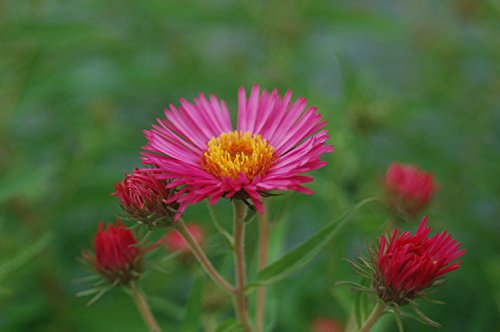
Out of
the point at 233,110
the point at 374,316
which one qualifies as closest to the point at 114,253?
the point at 374,316

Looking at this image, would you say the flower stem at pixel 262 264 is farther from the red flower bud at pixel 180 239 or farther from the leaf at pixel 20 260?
the leaf at pixel 20 260

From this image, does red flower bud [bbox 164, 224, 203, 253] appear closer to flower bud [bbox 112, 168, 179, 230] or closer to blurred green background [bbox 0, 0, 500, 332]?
blurred green background [bbox 0, 0, 500, 332]

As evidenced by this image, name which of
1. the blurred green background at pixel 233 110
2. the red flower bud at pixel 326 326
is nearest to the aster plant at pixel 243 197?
the blurred green background at pixel 233 110

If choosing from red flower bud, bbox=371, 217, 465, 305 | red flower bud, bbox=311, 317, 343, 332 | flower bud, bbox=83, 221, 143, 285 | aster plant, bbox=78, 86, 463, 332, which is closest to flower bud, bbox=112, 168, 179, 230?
aster plant, bbox=78, 86, 463, 332

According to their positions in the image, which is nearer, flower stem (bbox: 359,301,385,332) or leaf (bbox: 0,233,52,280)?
flower stem (bbox: 359,301,385,332)

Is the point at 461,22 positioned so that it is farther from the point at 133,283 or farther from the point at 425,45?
the point at 133,283
